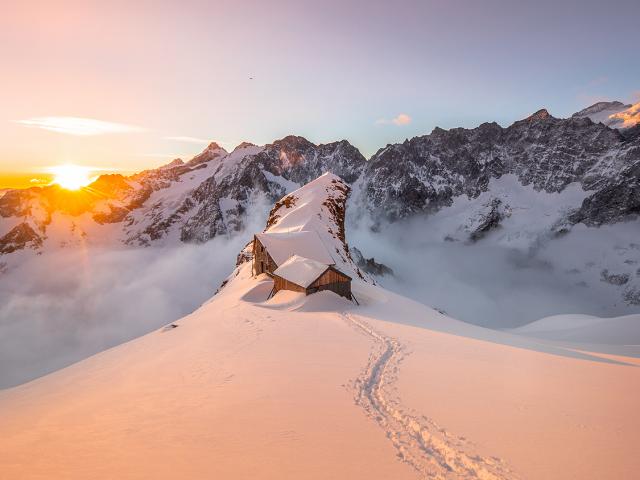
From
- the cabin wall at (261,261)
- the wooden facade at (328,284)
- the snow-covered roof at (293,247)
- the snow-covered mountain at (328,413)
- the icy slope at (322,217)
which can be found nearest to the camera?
the snow-covered mountain at (328,413)

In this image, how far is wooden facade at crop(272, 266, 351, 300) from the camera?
3933 centimetres

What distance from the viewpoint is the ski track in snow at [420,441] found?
336 inches

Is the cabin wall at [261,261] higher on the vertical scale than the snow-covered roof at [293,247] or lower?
lower

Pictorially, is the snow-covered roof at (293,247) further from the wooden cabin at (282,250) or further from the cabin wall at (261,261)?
the cabin wall at (261,261)

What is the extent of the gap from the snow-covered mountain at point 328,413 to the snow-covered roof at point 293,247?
27.7 m

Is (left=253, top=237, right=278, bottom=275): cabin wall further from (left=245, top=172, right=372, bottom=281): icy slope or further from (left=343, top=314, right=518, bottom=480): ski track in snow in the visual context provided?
(left=343, top=314, right=518, bottom=480): ski track in snow

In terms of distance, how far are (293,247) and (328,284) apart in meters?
13.8

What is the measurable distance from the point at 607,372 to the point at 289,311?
24630mm

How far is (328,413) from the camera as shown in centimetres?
1162

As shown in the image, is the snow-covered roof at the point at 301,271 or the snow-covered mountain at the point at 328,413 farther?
the snow-covered roof at the point at 301,271

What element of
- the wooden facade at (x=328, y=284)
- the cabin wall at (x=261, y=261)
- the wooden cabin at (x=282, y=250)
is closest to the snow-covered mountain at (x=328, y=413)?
the wooden facade at (x=328, y=284)

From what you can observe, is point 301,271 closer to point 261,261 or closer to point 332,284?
point 332,284

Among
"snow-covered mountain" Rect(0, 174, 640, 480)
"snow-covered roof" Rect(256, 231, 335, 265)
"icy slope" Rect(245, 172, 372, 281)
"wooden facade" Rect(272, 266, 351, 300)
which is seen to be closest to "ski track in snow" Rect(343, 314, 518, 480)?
"snow-covered mountain" Rect(0, 174, 640, 480)

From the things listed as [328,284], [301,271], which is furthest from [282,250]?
[328,284]
